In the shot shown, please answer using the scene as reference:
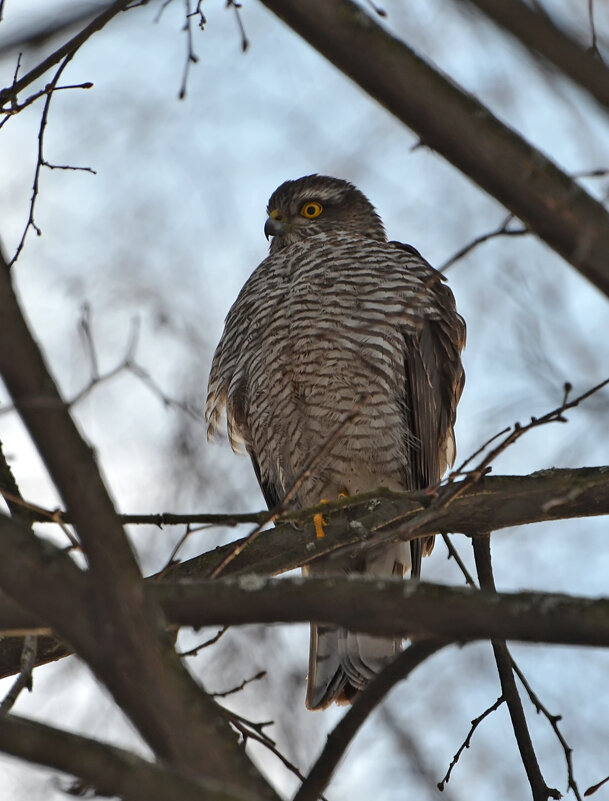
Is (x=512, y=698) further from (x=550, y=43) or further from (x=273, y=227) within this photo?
(x=273, y=227)

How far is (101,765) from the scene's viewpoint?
184 centimetres

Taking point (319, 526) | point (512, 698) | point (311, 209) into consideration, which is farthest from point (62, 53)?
point (311, 209)

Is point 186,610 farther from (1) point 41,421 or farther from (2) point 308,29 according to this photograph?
(2) point 308,29

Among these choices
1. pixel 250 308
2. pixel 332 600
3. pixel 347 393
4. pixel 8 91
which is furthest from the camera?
pixel 250 308

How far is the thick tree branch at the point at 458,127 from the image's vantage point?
1927 mm

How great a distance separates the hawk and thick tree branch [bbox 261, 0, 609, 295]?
143 inches

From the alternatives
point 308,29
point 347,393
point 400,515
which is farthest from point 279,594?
point 347,393

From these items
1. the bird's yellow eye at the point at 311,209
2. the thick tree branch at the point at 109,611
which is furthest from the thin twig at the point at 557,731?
the bird's yellow eye at the point at 311,209

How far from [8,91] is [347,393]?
2.76 meters

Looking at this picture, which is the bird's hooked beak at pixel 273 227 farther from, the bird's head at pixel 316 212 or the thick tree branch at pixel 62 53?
the thick tree branch at pixel 62 53

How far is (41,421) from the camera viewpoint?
2.00m

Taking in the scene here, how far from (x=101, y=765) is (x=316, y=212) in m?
5.89

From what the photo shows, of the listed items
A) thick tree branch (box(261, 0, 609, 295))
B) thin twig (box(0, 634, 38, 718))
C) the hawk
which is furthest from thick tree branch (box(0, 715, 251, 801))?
the hawk

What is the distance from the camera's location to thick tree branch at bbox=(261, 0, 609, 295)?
75.9 inches
